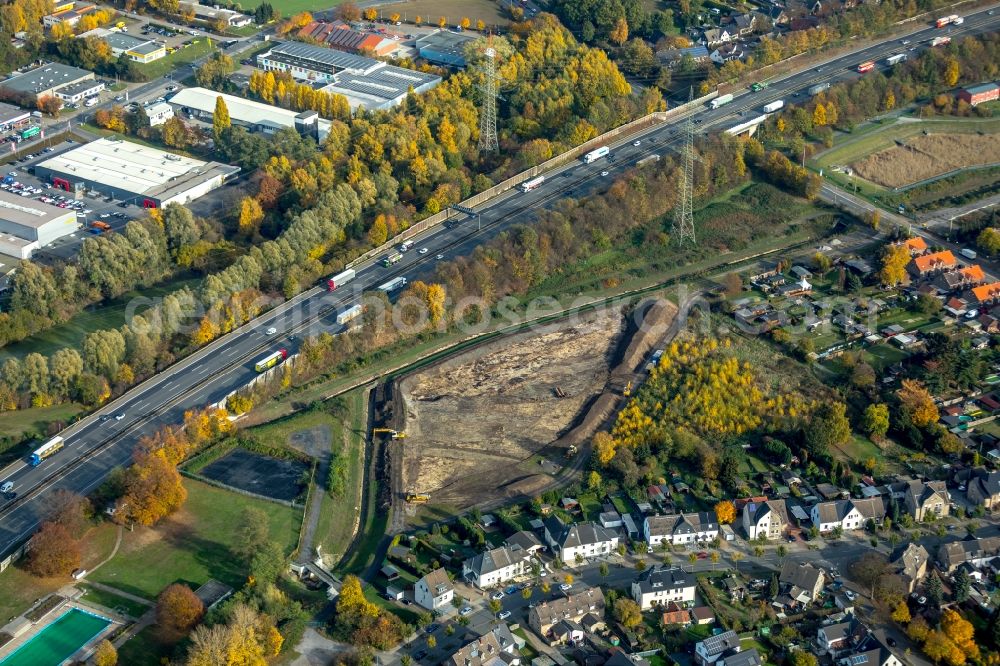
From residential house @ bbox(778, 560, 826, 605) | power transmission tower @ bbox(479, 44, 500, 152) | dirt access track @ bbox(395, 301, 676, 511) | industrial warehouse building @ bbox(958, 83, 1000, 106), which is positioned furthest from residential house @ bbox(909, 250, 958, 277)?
power transmission tower @ bbox(479, 44, 500, 152)

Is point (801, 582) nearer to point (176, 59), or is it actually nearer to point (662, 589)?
point (662, 589)

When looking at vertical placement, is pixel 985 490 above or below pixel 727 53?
below

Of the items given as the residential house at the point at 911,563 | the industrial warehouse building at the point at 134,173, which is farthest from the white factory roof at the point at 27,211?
the residential house at the point at 911,563

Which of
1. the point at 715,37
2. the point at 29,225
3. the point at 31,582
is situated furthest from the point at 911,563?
the point at 715,37

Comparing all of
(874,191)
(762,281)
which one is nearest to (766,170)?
(874,191)

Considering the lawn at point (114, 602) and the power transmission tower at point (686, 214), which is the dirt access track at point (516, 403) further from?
Answer: the lawn at point (114, 602)
